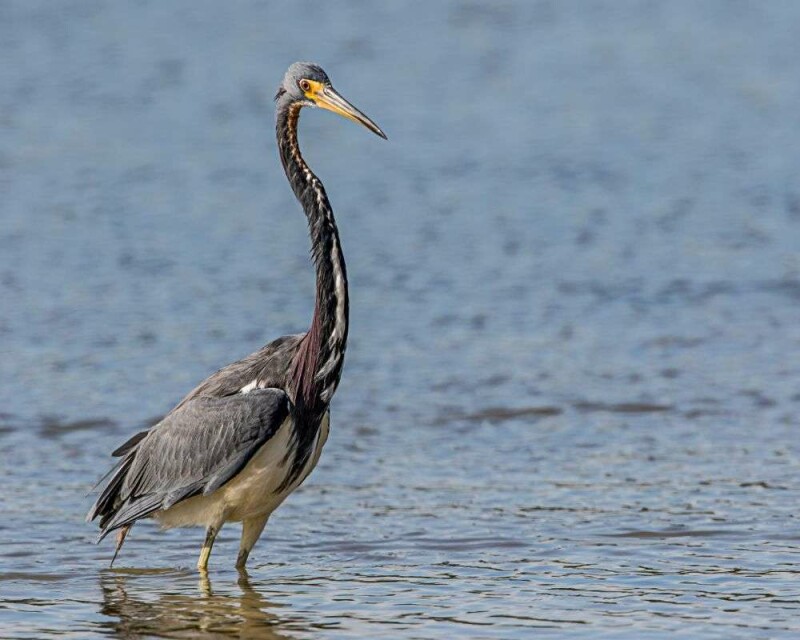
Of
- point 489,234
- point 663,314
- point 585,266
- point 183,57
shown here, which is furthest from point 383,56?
point 663,314

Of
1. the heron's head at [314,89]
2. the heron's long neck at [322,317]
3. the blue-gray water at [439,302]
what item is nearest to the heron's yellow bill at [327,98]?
the heron's head at [314,89]

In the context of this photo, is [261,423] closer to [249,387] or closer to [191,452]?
[249,387]

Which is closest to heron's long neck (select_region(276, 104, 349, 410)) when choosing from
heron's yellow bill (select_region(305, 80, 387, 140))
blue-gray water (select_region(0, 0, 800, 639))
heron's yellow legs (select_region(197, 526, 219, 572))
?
heron's yellow bill (select_region(305, 80, 387, 140))

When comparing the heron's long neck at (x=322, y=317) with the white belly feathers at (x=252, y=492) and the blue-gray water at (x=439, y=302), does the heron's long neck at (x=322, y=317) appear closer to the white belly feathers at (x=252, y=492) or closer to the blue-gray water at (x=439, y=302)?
the white belly feathers at (x=252, y=492)

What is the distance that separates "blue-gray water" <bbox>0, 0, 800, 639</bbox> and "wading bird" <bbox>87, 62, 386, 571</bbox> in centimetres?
39

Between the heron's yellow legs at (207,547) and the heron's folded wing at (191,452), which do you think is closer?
the heron's folded wing at (191,452)

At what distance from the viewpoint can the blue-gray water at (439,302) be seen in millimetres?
7859

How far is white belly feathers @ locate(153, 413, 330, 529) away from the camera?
25.2 feet

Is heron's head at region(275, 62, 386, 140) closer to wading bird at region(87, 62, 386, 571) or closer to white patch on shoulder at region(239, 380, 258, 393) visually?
wading bird at region(87, 62, 386, 571)

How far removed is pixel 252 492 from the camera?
7.76 metres

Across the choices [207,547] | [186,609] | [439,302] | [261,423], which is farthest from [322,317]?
[439,302]

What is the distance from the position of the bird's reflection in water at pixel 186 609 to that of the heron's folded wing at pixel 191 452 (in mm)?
325

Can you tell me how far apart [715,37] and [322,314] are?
60.6 feet

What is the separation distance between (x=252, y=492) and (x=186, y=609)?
63cm
